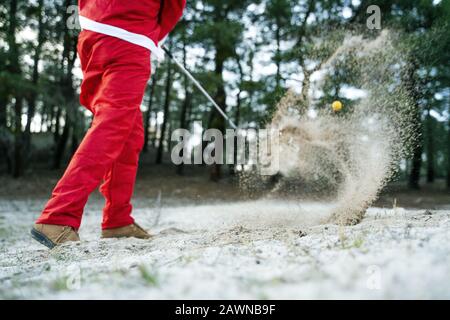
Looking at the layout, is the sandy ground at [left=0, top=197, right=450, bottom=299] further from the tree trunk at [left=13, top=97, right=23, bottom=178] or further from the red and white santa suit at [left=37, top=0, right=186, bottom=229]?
the tree trunk at [left=13, top=97, right=23, bottom=178]

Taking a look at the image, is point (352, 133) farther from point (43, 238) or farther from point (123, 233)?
point (43, 238)

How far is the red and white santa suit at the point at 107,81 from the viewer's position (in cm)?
240

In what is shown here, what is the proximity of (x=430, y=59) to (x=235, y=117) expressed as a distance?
8.33m

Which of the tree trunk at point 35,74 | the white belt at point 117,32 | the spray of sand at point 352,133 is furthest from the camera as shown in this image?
the tree trunk at point 35,74

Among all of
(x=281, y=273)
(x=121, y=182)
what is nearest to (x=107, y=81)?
(x=121, y=182)

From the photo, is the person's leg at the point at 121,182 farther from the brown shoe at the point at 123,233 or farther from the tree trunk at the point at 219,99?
the tree trunk at the point at 219,99

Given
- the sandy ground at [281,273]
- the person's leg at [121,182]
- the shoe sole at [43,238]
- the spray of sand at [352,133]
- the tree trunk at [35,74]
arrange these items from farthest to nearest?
the tree trunk at [35,74] → the spray of sand at [352,133] → the person's leg at [121,182] → the shoe sole at [43,238] → the sandy ground at [281,273]

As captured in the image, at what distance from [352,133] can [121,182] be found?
2366mm

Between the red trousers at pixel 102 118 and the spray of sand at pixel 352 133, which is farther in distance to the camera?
the spray of sand at pixel 352 133

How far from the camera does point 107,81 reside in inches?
100

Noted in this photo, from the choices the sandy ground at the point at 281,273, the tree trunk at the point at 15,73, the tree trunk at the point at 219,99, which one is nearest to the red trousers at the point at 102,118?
the sandy ground at the point at 281,273

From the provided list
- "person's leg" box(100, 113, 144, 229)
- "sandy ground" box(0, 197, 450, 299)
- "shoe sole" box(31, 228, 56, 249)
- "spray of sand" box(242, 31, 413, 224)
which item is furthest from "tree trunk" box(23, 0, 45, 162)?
"sandy ground" box(0, 197, 450, 299)

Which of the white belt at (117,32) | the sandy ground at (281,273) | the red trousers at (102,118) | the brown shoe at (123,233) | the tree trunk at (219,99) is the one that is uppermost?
the tree trunk at (219,99)

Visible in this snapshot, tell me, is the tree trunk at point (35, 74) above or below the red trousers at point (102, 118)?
above
